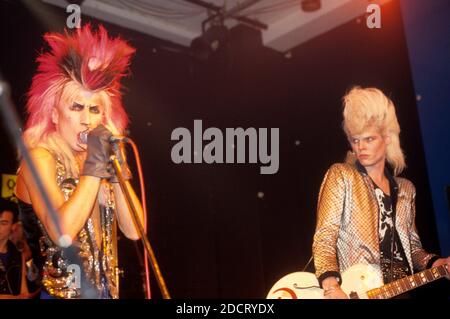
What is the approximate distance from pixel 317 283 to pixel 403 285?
1.50 ft

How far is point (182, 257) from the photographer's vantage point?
3680 millimetres

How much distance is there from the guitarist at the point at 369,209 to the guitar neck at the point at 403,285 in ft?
0.11

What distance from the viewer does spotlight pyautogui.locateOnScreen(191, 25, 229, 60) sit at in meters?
3.88

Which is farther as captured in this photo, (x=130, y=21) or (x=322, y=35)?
(x=322, y=35)

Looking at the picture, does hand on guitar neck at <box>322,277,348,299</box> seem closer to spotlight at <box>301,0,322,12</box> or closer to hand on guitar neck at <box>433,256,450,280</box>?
hand on guitar neck at <box>433,256,450,280</box>

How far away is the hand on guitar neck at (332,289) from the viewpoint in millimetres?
2645

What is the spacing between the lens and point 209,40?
3.89m

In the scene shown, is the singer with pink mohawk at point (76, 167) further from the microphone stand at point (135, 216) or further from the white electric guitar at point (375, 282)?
the white electric guitar at point (375, 282)

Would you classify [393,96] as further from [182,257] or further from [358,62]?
[182,257]

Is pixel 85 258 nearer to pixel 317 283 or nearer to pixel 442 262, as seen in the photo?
pixel 317 283

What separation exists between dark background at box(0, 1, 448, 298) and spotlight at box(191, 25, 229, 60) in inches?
4.6

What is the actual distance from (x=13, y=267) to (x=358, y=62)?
8.64 ft
